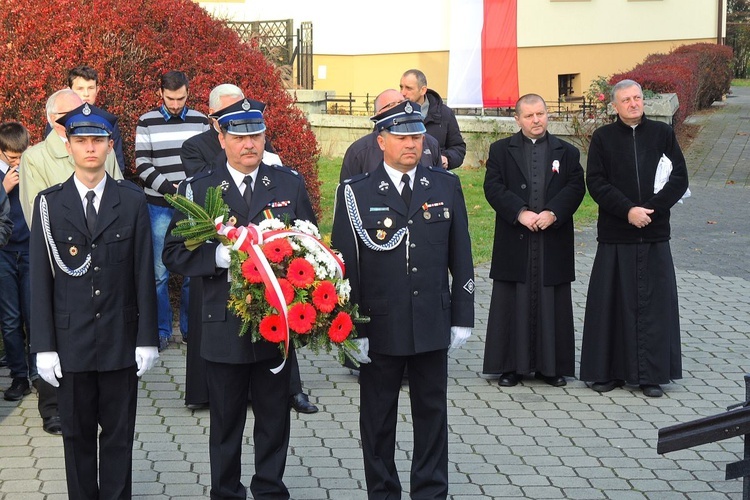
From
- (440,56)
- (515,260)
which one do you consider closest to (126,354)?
(515,260)

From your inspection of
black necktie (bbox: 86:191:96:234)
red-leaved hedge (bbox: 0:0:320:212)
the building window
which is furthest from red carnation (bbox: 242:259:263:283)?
the building window

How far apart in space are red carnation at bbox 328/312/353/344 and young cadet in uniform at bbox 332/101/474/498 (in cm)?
40

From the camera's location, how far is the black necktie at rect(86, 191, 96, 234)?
5.41 meters

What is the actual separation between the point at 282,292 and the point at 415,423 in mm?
1183

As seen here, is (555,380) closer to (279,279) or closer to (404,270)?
(404,270)

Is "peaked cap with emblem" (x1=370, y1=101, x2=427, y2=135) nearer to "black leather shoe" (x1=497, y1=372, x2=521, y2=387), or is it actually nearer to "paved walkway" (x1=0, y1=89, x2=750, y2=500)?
"paved walkway" (x1=0, y1=89, x2=750, y2=500)

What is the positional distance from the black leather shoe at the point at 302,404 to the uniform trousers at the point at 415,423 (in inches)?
65.8

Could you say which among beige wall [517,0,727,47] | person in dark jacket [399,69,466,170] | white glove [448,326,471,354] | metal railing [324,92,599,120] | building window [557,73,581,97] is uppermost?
beige wall [517,0,727,47]

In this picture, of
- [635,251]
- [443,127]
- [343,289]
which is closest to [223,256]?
[343,289]

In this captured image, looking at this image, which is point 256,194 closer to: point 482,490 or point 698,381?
point 482,490

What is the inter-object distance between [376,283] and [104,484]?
169 cm

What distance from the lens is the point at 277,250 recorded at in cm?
508

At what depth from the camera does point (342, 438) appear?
686cm

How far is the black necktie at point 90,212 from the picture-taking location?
17.8ft
